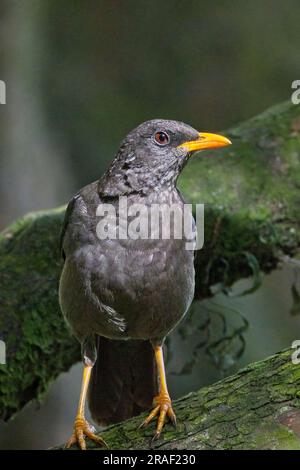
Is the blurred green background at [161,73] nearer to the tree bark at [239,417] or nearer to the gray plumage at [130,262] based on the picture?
the gray plumage at [130,262]

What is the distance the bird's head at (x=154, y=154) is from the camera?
4512 mm

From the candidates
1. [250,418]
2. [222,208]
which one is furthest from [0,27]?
[250,418]

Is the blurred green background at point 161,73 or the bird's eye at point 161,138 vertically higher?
the blurred green background at point 161,73

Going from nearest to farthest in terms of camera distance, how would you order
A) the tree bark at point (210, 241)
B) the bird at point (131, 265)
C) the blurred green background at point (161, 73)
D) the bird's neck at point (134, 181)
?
the bird at point (131, 265)
the bird's neck at point (134, 181)
the tree bark at point (210, 241)
the blurred green background at point (161, 73)

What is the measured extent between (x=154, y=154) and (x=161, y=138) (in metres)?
0.11

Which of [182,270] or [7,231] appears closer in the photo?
[182,270]

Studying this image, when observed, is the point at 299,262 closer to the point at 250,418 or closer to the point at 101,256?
the point at 101,256

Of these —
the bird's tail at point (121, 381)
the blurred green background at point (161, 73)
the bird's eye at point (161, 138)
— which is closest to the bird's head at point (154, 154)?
the bird's eye at point (161, 138)

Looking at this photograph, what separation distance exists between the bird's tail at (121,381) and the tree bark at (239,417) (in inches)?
30.9

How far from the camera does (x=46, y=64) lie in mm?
9562

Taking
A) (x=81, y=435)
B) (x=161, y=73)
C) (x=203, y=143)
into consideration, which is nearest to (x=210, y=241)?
(x=203, y=143)

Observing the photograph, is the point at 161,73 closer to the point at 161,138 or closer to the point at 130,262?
the point at 161,138

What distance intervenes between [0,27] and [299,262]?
131 inches

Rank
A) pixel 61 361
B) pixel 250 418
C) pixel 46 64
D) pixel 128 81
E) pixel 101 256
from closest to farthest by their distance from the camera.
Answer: pixel 250 418 < pixel 101 256 < pixel 61 361 < pixel 46 64 < pixel 128 81
